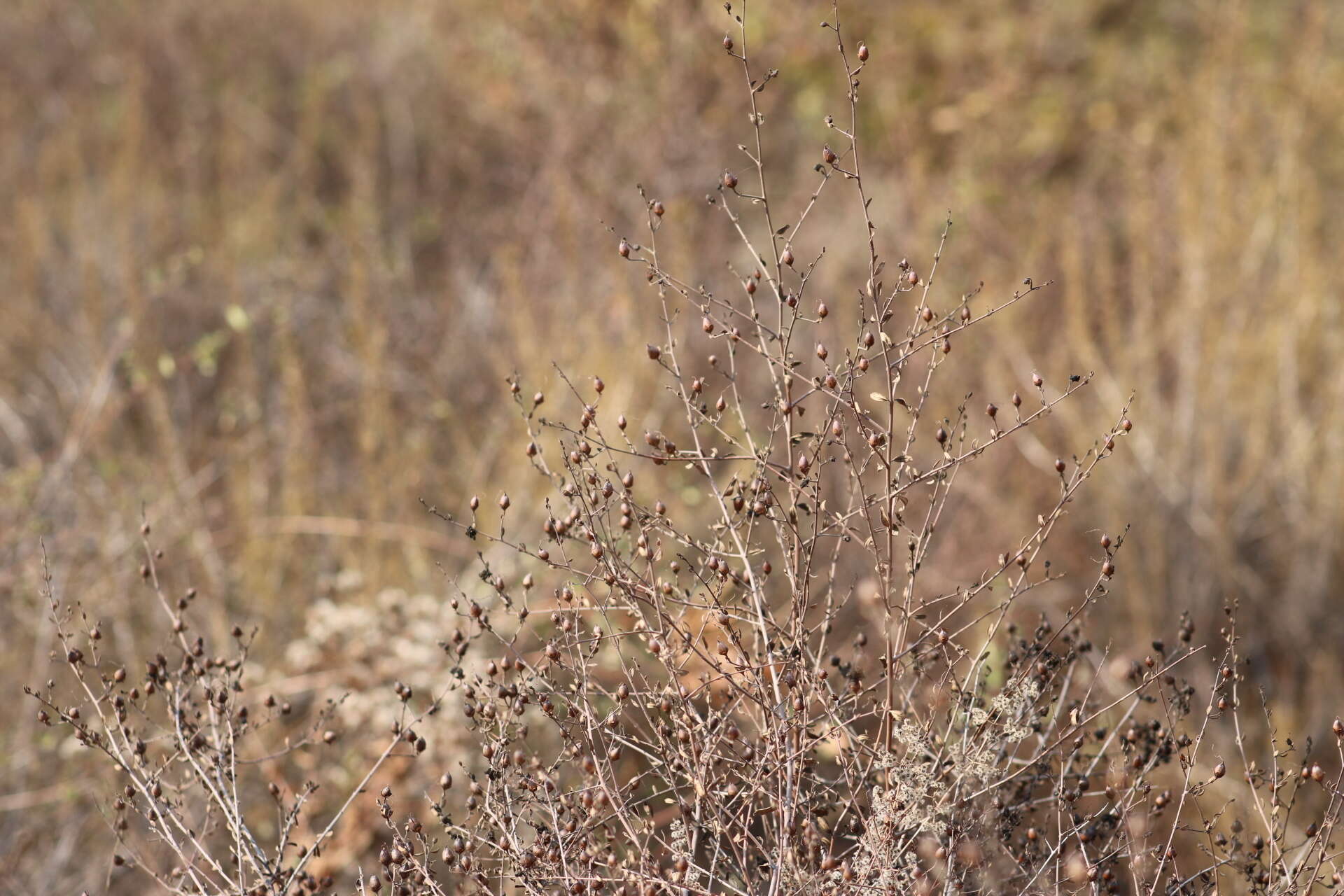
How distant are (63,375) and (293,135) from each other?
3.32m

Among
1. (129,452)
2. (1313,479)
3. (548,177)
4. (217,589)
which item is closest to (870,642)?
(1313,479)

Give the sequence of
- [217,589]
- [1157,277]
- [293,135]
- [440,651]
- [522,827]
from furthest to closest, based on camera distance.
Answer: [293,135], [1157,277], [217,589], [440,651], [522,827]

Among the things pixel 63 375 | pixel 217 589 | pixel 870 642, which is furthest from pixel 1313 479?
pixel 63 375

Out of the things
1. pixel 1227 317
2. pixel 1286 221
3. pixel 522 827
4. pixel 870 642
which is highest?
pixel 1286 221

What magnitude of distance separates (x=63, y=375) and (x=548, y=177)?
247 centimetres

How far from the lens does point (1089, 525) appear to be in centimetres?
452

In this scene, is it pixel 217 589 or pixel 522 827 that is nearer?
pixel 522 827

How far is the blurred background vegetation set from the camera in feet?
13.2

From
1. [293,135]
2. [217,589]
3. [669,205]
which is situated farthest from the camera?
[293,135]

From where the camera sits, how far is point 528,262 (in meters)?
6.06

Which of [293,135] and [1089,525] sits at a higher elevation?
[293,135]

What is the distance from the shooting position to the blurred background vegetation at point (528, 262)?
4012mm

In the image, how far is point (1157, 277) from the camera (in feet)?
16.0

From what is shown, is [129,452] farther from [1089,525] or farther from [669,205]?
[1089,525]
